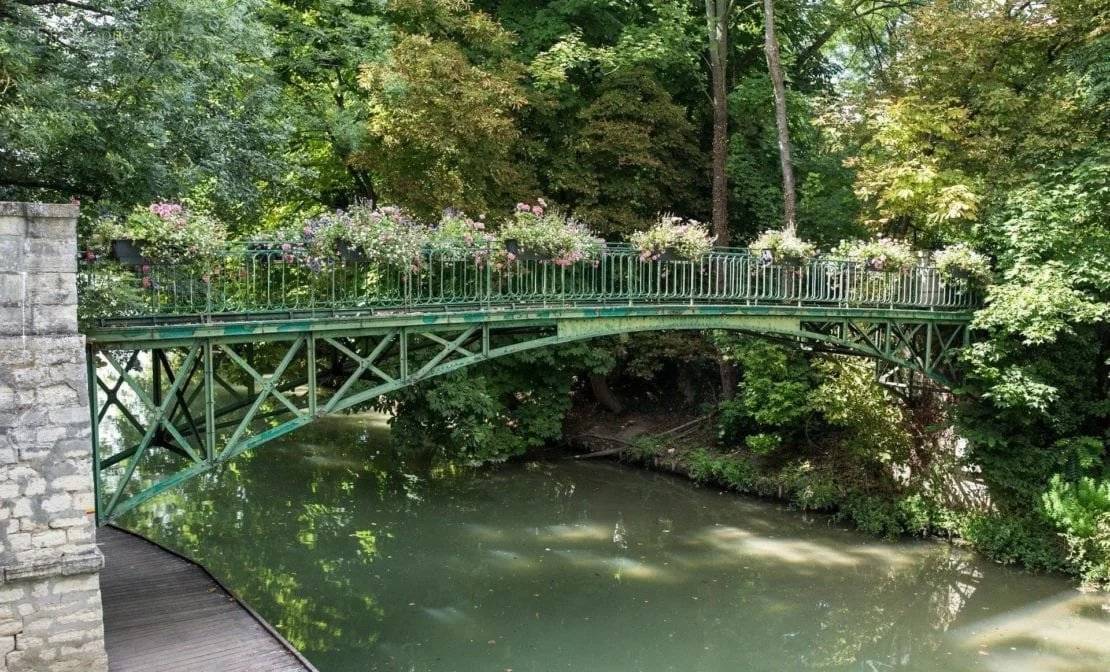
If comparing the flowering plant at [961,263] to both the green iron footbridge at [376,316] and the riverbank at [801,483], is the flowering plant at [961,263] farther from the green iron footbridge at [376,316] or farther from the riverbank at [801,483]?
the riverbank at [801,483]

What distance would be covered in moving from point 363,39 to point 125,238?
954cm

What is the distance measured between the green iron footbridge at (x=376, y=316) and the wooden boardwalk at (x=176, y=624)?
1024mm

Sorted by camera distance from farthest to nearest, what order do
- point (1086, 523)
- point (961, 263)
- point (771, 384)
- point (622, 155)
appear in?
point (622, 155) < point (771, 384) < point (961, 263) < point (1086, 523)

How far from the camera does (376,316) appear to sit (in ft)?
30.7

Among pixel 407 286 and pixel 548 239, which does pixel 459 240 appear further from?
pixel 548 239

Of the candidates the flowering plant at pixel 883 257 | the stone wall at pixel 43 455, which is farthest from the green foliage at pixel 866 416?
the stone wall at pixel 43 455

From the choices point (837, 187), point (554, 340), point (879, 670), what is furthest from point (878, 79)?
point (879, 670)

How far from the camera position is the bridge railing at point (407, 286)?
810 centimetres

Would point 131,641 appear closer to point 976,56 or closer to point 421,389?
point 421,389

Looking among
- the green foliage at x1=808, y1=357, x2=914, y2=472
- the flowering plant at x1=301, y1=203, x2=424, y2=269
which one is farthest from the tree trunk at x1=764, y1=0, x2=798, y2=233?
the flowering plant at x1=301, y1=203, x2=424, y2=269

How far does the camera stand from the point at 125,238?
25.7ft

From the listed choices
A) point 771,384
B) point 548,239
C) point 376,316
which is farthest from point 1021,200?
point 376,316

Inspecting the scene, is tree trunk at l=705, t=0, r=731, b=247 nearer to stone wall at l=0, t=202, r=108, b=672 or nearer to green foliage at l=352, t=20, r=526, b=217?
green foliage at l=352, t=20, r=526, b=217

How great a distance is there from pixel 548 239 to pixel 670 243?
2.16 m
